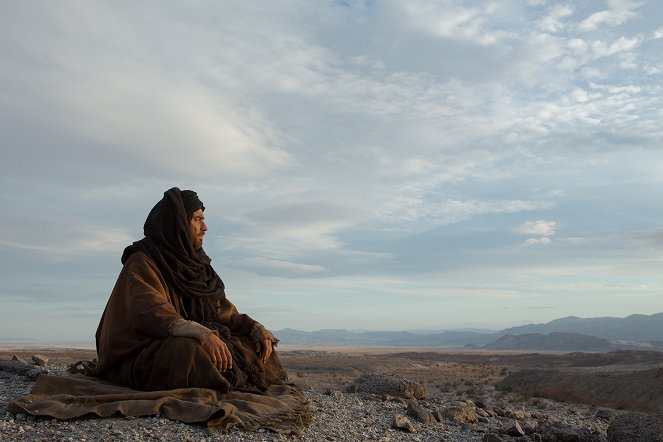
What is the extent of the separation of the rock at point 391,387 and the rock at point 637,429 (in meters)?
5.37

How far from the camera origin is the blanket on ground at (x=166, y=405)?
5.50 metres

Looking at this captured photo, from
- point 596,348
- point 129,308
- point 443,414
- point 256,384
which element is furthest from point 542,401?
point 596,348

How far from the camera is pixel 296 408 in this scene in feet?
20.8

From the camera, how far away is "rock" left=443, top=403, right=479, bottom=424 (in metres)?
9.30

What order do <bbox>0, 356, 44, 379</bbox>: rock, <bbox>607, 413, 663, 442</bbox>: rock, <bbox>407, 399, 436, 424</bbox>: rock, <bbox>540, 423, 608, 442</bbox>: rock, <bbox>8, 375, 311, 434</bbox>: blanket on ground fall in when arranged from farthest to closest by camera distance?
<bbox>0, 356, 44, 379</bbox>: rock < <bbox>407, 399, 436, 424</bbox>: rock < <bbox>540, 423, 608, 442</bbox>: rock < <bbox>607, 413, 663, 442</bbox>: rock < <bbox>8, 375, 311, 434</bbox>: blanket on ground

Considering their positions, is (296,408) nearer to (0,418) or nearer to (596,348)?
(0,418)

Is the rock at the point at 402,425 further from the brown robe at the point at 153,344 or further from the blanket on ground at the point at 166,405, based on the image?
the brown robe at the point at 153,344

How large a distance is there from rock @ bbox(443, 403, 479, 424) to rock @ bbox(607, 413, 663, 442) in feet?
6.91

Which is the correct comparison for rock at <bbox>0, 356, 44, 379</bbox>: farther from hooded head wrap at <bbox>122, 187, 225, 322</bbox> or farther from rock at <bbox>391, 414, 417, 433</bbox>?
rock at <bbox>391, 414, 417, 433</bbox>

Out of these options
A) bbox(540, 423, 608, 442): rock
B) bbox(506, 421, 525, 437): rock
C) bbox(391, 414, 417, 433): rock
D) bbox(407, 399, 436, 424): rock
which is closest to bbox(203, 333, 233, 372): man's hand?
bbox(391, 414, 417, 433): rock

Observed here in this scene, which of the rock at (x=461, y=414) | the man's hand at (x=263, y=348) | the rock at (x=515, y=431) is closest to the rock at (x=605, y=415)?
the rock at (x=461, y=414)

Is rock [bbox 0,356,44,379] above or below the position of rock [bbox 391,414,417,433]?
above

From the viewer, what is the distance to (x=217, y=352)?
237 inches

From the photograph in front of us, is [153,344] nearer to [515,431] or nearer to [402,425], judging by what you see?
[402,425]
